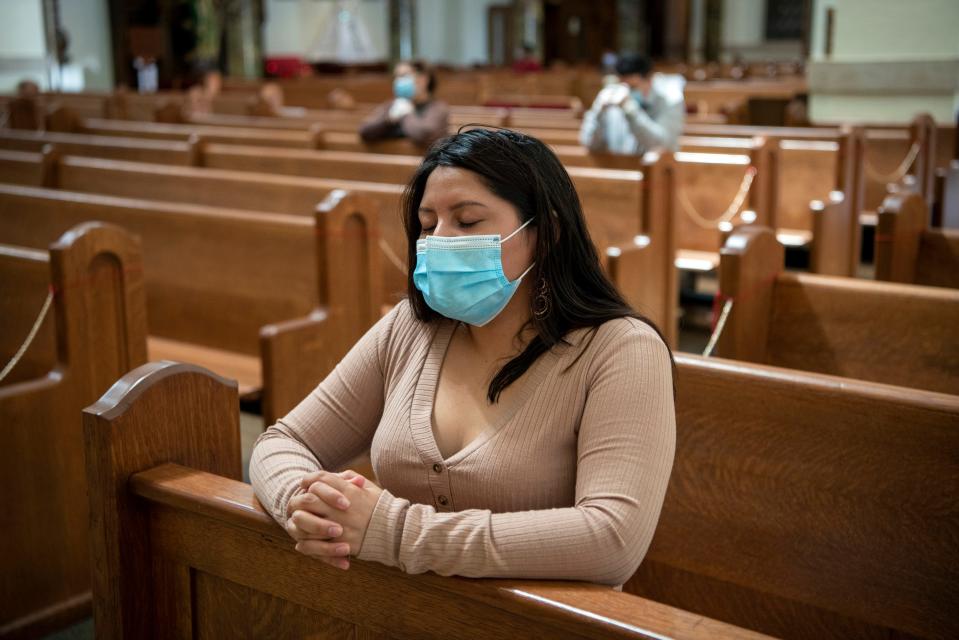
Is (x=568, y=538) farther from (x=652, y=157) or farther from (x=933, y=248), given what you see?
(x=652, y=157)

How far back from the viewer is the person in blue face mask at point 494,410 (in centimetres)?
147

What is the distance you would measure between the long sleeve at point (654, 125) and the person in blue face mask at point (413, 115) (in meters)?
1.18


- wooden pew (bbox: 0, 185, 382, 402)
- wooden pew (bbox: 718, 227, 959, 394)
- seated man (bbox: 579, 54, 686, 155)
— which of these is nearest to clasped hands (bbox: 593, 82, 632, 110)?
seated man (bbox: 579, 54, 686, 155)

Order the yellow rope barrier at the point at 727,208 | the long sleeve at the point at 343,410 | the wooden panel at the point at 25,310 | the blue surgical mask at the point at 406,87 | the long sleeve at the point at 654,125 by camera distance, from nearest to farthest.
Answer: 1. the long sleeve at the point at 343,410
2. the wooden panel at the point at 25,310
3. the yellow rope barrier at the point at 727,208
4. the long sleeve at the point at 654,125
5. the blue surgical mask at the point at 406,87

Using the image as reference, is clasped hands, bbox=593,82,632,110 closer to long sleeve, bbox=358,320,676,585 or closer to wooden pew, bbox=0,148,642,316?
wooden pew, bbox=0,148,642,316

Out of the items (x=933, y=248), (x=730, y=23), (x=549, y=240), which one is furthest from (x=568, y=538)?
(x=730, y=23)

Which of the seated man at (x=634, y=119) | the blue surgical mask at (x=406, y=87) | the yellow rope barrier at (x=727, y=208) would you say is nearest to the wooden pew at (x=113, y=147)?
the blue surgical mask at (x=406, y=87)

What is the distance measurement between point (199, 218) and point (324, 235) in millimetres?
767

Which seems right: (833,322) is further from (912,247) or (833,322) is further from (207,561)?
(207,561)

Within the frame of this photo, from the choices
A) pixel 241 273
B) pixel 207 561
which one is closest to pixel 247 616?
pixel 207 561

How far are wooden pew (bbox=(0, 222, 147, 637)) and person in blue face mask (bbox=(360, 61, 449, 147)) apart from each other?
10.8ft

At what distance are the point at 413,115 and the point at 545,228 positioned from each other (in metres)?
4.82

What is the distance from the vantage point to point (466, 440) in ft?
5.55

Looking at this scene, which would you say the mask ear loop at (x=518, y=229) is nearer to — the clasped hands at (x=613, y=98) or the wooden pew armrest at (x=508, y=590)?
the wooden pew armrest at (x=508, y=590)
